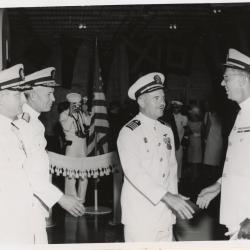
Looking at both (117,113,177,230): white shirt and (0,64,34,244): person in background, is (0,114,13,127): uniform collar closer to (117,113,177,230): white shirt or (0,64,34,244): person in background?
(0,64,34,244): person in background

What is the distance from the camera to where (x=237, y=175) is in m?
2.14

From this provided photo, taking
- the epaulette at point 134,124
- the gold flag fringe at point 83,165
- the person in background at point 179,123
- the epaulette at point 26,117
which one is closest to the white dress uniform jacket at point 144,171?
the epaulette at point 134,124

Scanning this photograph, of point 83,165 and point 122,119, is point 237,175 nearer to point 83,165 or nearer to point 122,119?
point 122,119

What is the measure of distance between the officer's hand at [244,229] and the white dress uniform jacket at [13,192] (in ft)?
3.64

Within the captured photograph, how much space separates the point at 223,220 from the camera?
222 cm

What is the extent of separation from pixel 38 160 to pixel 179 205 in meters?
0.78

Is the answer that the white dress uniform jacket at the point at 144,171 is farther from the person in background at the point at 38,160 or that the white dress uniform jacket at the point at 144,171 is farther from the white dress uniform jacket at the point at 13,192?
the white dress uniform jacket at the point at 13,192

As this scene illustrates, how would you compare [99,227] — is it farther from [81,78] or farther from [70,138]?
[81,78]

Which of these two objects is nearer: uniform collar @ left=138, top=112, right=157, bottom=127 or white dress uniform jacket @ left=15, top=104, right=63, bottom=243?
white dress uniform jacket @ left=15, top=104, right=63, bottom=243

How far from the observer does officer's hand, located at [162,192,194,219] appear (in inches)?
80.7

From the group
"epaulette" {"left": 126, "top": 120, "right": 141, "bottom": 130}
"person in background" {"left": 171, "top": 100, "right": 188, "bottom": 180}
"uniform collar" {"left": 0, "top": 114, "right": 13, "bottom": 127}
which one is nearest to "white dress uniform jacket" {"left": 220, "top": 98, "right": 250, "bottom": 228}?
"epaulette" {"left": 126, "top": 120, "right": 141, "bottom": 130}

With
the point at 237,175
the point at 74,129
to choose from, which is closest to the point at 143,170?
the point at 237,175

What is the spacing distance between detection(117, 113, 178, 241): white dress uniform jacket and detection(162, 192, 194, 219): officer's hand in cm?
5

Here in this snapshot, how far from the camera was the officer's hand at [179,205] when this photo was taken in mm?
2051
